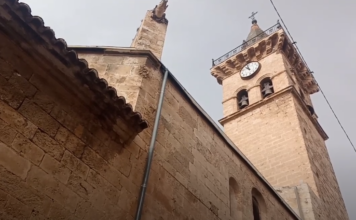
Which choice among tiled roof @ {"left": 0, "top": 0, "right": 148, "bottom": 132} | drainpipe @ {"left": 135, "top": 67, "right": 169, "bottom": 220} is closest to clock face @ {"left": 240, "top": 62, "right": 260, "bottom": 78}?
drainpipe @ {"left": 135, "top": 67, "right": 169, "bottom": 220}

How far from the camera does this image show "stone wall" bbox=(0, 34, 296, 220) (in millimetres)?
3170

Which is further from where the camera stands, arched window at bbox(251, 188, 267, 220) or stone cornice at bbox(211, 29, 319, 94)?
stone cornice at bbox(211, 29, 319, 94)

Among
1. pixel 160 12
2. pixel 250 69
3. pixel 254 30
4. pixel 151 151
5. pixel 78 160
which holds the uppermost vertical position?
pixel 254 30

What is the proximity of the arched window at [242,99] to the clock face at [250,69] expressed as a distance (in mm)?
1005

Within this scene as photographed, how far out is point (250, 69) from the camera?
19.3 m

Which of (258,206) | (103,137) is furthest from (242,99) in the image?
(103,137)

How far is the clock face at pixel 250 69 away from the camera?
62.2 feet

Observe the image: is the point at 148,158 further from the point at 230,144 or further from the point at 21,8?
the point at 230,144

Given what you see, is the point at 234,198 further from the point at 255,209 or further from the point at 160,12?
the point at 160,12

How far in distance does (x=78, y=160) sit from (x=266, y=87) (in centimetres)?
1516

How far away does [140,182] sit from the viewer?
4.31 meters

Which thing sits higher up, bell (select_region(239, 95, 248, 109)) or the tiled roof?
bell (select_region(239, 95, 248, 109))

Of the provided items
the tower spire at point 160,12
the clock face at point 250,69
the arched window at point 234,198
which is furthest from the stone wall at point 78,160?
the clock face at point 250,69

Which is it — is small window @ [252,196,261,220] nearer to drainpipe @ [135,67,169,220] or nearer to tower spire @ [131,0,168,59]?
drainpipe @ [135,67,169,220]
